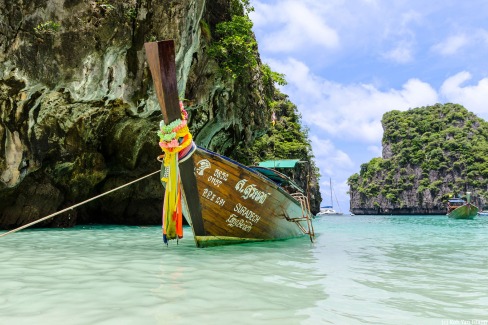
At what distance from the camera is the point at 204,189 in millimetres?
6137

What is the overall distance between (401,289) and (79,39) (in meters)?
10.0

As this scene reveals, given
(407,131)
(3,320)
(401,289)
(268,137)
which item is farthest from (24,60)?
(407,131)

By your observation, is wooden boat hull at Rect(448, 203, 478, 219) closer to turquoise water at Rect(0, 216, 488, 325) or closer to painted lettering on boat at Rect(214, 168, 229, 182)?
turquoise water at Rect(0, 216, 488, 325)

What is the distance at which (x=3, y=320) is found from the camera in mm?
2303

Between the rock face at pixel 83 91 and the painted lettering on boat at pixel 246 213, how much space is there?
240 inches

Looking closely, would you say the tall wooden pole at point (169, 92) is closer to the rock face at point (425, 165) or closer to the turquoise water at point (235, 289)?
the turquoise water at point (235, 289)

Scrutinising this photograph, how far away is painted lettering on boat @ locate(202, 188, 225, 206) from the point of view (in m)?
6.16

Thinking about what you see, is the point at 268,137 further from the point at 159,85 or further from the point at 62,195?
the point at 159,85

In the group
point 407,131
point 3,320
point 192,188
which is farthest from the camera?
point 407,131

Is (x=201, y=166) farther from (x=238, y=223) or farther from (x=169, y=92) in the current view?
(x=169, y=92)

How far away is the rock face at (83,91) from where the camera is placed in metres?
9.66

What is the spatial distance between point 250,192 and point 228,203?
50 cm

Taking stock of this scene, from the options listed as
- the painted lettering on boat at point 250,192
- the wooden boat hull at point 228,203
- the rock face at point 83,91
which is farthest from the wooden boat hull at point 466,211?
the painted lettering on boat at point 250,192

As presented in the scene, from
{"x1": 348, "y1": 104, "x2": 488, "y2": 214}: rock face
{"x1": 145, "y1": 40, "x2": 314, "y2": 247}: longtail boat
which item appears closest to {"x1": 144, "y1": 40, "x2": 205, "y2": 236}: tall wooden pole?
{"x1": 145, "y1": 40, "x2": 314, "y2": 247}: longtail boat
